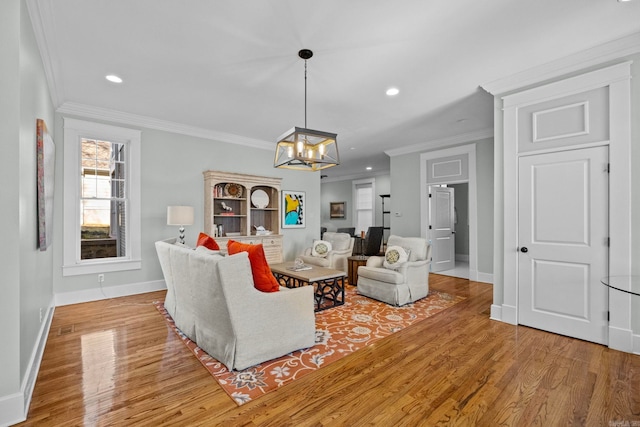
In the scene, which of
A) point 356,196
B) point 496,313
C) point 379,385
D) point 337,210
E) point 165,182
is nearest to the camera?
point 379,385

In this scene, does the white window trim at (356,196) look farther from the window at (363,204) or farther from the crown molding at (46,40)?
the crown molding at (46,40)

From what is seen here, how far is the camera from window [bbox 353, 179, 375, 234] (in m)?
10.0

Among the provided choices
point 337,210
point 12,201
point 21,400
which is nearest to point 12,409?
point 21,400

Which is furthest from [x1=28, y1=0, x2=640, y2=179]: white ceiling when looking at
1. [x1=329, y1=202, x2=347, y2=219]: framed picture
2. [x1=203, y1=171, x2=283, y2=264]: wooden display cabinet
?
[x1=329, y1=202, x2=347, y2=219]: framed picture

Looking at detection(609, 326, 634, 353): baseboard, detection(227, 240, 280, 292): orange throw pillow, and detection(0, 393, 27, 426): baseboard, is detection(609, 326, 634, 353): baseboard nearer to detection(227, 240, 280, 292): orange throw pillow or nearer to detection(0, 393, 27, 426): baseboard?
detection(227, 240, 280, 292): orange throw pillow

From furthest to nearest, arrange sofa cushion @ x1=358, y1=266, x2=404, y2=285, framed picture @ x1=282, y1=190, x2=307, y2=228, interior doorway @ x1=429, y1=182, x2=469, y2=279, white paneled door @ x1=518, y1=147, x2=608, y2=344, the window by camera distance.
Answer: the window < framed picture @ x1=282, y1=190, x2=307, y2=228 < interior doorway @ x1=429, y1=182, x2=469, y2=279 < sofa cushion @ x1=358, y1=266, x2=404, y2=285 < white paneled door @ x1=518, y1=147, x2=608, y2=344

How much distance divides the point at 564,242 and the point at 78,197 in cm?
617

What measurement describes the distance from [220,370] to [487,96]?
445 cm

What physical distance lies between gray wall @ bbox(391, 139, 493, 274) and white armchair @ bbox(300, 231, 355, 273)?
1.62 meters

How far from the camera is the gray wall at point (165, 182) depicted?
171 inches

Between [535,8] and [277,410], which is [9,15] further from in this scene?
[535,8]

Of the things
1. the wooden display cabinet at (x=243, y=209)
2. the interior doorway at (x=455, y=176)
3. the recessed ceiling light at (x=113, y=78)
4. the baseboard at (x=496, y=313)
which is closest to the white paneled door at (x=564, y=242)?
the baseboard at (x=496, y=313)

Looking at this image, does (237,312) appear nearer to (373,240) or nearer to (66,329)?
(66,329)

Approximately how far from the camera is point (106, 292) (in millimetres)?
4434
